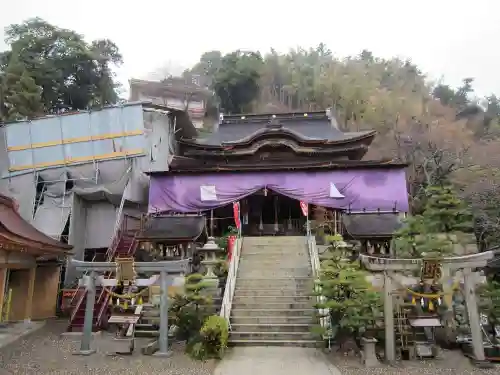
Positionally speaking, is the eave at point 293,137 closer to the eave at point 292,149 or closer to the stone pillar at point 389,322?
the eave at point 292,149

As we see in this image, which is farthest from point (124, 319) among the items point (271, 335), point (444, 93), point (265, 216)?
point (444, 93)

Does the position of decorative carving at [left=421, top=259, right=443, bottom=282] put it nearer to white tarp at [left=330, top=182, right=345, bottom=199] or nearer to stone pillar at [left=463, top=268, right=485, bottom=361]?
stone pillar at [left=463, top=268, right=485, bottom=361]

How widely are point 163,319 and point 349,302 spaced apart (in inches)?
→ 174

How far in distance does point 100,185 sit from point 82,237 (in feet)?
8.40

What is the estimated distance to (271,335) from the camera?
1085 cm

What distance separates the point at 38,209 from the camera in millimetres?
19141

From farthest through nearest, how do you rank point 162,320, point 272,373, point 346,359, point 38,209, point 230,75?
→ point 230,75
point 38,209
point 162,320
point 346,359
point 272,373

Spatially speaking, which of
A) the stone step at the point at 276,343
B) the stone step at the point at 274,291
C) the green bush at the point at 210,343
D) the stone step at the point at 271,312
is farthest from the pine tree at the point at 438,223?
the green bush at the point at 210,343

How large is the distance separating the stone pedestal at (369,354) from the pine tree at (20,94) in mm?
23160

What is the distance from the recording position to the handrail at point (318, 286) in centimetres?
1007

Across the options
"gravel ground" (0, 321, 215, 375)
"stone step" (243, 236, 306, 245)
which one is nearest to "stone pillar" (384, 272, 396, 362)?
"gravel ground" (0, 321, 215, 375)

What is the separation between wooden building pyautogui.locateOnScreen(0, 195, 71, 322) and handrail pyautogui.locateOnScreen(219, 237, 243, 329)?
6207 mm

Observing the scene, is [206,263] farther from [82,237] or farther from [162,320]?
[82,237]

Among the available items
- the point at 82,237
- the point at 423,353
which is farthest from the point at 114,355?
the point at 82,237
